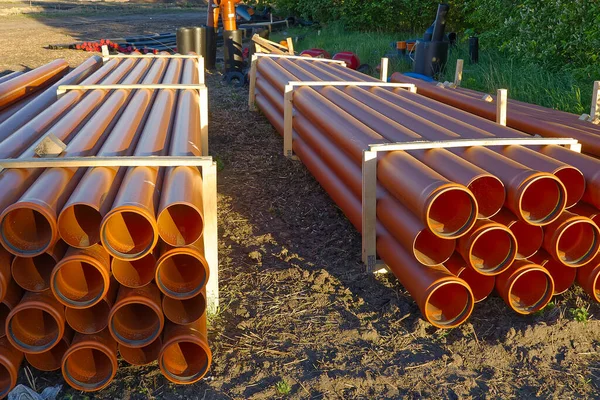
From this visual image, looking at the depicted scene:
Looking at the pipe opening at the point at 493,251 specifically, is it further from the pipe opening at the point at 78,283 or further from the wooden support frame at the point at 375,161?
the pipe opening at the point at 78,283

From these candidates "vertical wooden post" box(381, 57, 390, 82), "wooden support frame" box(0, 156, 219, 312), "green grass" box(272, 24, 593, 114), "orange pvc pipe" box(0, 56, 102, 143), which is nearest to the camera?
"wooden support frame" box(0, 156, 219, 312)

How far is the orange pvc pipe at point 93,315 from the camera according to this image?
3467mm

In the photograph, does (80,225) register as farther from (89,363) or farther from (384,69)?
(384,69)

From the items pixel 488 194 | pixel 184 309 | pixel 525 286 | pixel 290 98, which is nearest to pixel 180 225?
pixel 184 309

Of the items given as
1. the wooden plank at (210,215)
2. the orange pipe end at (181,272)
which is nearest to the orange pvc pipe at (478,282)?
the wooden plank at (210,215)

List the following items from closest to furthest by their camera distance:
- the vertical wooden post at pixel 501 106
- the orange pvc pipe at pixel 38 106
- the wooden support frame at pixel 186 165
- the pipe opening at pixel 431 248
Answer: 1. the wooden support frame at pixel 186 165
2. the pipe opening at pixel 431 248
3. the orange pvc pipe at pixel 38 106
4. the vertical wooden post at pixel 501 106

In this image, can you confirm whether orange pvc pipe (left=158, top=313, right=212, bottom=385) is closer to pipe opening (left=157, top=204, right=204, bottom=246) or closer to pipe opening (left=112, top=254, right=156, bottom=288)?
pipe opening (left=112, top=254, right=156, bottom=288)

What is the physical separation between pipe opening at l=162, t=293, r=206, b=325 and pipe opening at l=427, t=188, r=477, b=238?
63.3 inches

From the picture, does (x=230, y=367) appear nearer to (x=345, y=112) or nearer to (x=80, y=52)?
(x=345, y=112)

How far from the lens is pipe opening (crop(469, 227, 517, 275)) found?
403 cm

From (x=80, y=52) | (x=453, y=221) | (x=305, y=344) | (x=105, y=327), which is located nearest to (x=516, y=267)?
(x=453, y=221)

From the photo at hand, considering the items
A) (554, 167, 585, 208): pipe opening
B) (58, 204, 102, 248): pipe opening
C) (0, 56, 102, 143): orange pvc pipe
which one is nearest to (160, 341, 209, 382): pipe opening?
(58, 204, 102, 248): pipe opening

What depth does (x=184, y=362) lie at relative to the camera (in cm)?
365

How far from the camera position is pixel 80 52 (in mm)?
17781
